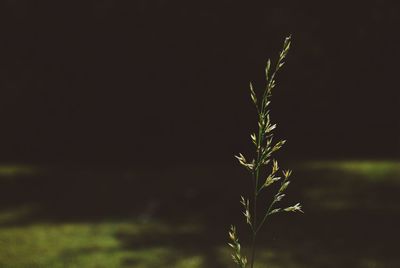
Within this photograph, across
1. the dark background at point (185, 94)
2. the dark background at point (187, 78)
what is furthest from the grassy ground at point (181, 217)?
the dark background at point (187, 78)

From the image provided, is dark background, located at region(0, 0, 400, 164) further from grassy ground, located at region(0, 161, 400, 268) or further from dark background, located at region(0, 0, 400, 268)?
grassy ground, located at region(0, 161, 400, 268)

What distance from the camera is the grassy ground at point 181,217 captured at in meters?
5.02

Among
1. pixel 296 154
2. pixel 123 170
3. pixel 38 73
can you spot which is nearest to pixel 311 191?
pixel 296 154

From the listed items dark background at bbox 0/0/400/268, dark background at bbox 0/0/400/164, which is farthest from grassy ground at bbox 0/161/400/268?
dark background at bbox 0/0/400/164

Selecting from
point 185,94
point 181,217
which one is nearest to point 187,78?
point 185,94

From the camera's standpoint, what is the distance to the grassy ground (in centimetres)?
502

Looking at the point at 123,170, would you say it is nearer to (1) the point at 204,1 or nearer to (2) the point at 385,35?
(1) the point at 204,1

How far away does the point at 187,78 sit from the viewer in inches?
372

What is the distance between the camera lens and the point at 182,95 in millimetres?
9500

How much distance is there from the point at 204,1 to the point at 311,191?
381 centimetres

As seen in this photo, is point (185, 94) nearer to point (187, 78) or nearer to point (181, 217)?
point (187, 78)

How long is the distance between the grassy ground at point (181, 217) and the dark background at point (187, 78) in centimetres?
103

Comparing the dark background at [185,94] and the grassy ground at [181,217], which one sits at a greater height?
the dark background at [185,94]

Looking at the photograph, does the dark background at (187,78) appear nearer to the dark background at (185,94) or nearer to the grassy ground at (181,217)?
the dark background at (185,94)
